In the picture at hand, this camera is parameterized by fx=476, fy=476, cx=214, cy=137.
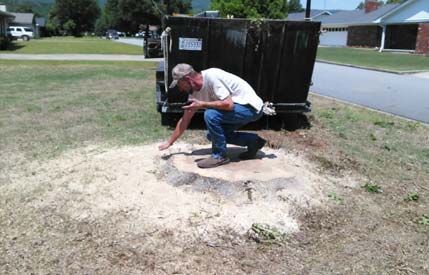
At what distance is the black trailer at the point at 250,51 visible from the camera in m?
6.80

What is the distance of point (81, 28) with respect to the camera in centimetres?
11150

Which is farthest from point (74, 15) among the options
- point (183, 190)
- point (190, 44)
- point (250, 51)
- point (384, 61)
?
point (183, 190)

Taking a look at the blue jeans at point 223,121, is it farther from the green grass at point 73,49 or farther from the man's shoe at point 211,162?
the green grass at point 73,49

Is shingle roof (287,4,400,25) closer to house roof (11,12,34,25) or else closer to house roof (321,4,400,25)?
house roof (321,4,400,25)

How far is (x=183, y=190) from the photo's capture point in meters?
4.46

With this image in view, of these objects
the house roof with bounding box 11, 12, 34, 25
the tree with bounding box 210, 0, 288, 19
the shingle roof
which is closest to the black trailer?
the shingle roof

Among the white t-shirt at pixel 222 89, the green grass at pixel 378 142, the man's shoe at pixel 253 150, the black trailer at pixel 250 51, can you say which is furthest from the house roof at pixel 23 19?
the white t-shirt at pixel 222 89

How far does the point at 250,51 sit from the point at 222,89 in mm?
2515

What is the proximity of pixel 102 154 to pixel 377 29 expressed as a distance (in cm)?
4576

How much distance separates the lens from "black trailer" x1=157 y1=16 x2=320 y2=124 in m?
6.80

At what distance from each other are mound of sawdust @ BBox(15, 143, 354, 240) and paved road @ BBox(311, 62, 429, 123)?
5.26m

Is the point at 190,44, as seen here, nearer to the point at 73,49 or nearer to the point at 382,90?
the point at 382,90

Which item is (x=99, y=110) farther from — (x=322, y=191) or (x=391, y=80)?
(x=391, y=80)

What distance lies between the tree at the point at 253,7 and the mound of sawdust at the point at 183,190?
5076 centimetres
